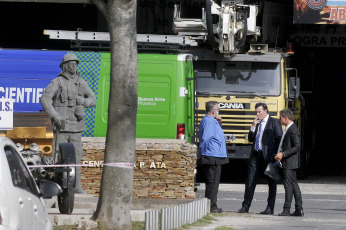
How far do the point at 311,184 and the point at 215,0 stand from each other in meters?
4.63

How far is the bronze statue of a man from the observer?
1402cm

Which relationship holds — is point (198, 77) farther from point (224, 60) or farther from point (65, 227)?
point (65, 227)

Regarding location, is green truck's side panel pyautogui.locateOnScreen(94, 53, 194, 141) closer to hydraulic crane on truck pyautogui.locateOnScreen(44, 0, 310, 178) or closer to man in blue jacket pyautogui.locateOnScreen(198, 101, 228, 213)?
hydraulic crane on truck pyautogui.locateOnScreen(44, 0, 310, 178)

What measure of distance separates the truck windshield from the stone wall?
729 cm

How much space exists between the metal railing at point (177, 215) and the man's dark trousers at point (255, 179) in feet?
5.41

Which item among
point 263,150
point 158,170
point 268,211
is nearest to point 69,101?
point 158,170

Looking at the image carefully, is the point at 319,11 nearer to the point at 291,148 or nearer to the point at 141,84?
the point at 141,84

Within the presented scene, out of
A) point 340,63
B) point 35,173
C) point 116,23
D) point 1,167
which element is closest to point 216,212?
point 35,173

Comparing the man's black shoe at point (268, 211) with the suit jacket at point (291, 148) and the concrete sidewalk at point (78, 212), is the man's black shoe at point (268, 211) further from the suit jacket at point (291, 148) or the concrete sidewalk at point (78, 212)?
the concrete sidewalk at point (78, 212)

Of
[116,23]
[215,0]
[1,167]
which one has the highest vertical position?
[215,0]

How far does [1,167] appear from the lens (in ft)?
21.2

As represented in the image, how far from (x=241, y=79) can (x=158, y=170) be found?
7.86m

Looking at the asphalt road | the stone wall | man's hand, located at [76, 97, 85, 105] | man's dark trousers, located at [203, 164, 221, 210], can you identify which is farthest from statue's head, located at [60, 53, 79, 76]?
the asphalt road

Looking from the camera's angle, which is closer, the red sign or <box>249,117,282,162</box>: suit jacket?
<box>249,117,282,162</box>: suit jacket
